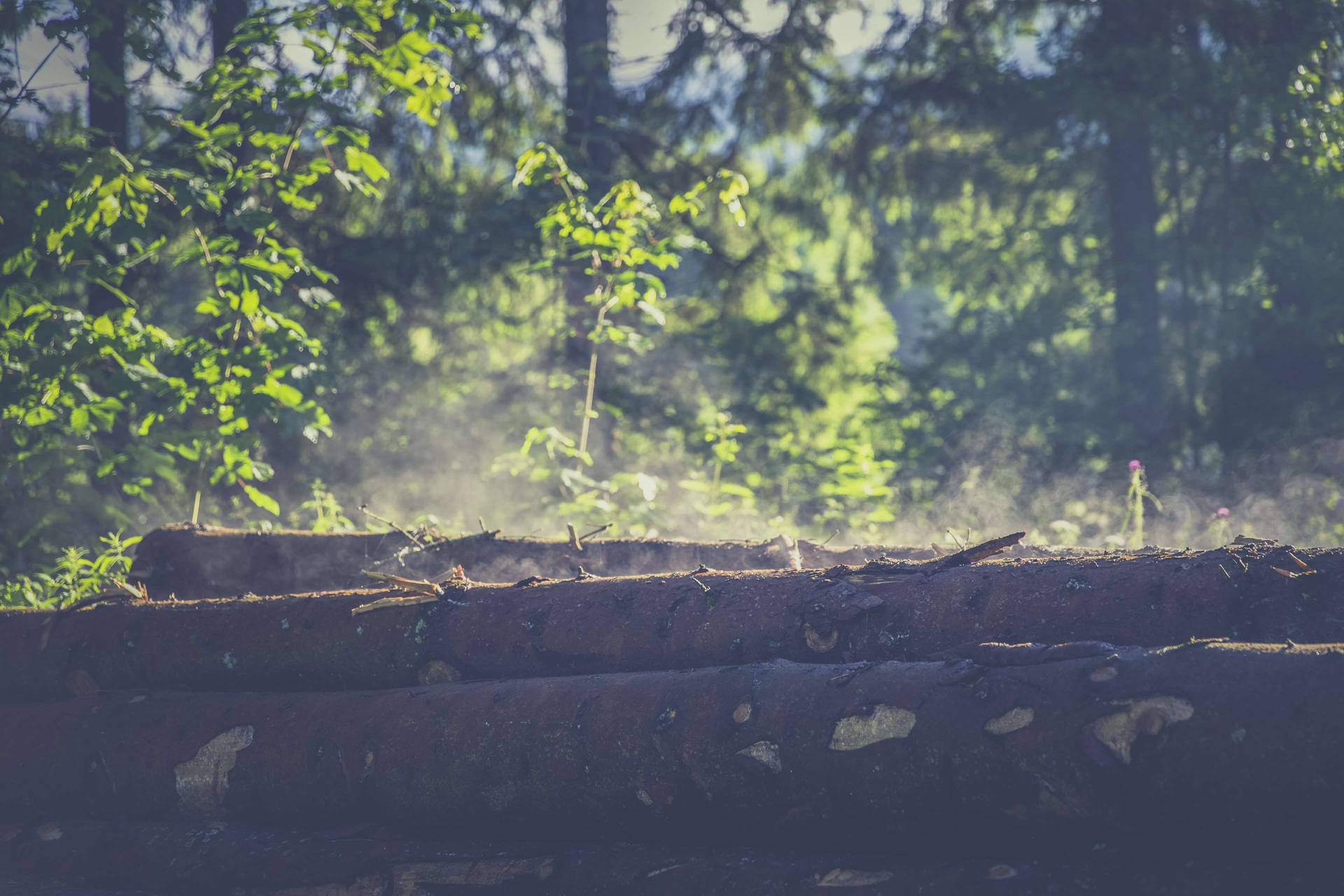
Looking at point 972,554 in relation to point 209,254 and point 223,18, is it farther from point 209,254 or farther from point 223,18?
point 223,18

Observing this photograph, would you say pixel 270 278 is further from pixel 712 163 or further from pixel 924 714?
pixel 712 163

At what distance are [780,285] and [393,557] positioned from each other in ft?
21.6

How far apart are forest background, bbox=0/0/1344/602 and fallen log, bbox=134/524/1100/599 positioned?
75 cm

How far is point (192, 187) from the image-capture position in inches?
163

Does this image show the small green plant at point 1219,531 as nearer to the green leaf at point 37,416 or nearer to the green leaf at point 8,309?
the green leaf at point 37,416

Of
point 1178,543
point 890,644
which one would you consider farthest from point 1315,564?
point 1178,543

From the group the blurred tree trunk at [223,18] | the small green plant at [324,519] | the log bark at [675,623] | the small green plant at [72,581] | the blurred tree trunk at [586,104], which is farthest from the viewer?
the blurred tree trunk at [586,104]

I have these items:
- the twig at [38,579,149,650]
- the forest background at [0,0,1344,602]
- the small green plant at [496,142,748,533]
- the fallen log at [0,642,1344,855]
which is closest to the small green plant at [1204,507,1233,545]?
the forest background at [0,0,1344,602]

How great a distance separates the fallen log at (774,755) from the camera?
5.92 feet

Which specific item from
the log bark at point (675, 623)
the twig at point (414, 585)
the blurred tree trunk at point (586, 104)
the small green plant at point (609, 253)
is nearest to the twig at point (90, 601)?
the log bark at point (675, 623)

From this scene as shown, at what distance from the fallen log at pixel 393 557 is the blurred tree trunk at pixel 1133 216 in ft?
19.4

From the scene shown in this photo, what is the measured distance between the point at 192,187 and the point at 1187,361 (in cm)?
897

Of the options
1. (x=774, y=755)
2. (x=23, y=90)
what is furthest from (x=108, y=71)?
(x=774, y=755)

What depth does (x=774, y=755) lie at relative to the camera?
2.21 m
